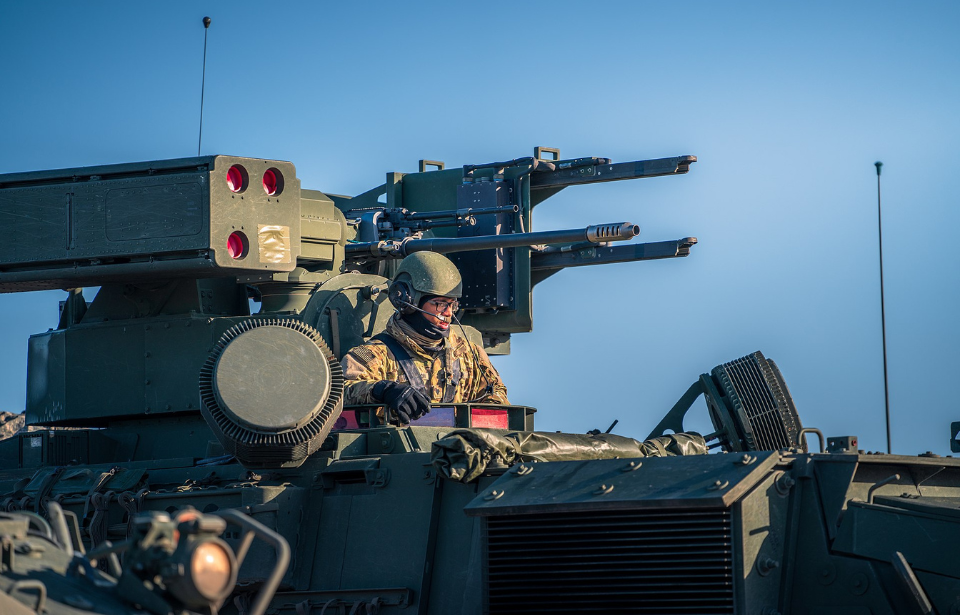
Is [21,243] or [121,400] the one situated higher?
[21,243]

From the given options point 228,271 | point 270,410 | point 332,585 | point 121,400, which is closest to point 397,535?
point 332,585

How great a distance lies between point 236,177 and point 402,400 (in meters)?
2.13

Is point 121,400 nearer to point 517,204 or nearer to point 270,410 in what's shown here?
point 270,410

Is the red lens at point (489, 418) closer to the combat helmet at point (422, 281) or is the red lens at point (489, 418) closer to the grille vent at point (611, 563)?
the combat helmet at point (422, 281)

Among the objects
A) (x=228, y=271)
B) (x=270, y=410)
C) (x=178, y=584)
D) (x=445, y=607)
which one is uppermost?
(x=228, y=271)

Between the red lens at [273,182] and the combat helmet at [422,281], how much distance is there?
3.61 ft

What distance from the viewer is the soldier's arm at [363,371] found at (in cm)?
927

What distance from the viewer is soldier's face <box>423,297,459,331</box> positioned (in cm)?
1016

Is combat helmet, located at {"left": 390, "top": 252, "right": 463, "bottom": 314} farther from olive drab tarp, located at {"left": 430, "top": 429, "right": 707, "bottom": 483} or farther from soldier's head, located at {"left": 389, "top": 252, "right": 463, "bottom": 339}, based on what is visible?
olive drab tarp, located at {"left": 430, "top": 429, "right": 707, "bottom": 483}

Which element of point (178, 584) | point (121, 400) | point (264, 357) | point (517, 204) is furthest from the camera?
point (517, 204)

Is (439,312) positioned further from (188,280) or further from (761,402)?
(761,402)

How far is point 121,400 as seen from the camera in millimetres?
10430

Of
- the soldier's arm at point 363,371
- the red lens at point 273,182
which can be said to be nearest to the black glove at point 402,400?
the soldier's arm at point 363,371

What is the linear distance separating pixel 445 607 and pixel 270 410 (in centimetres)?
159
